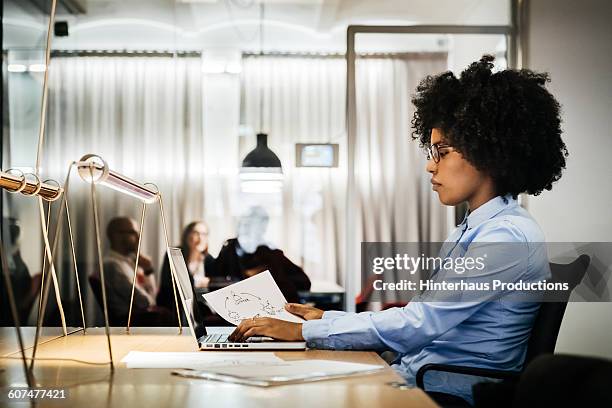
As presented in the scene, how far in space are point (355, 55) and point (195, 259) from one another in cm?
149

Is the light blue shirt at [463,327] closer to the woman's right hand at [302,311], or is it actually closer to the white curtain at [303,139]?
the woman's right hand at [302,311]

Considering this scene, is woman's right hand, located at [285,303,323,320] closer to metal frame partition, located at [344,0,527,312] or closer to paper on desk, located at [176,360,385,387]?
paper on desk, located at [176,360,385,387]

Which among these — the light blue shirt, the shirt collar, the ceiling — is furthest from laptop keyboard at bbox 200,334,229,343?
the ceiling

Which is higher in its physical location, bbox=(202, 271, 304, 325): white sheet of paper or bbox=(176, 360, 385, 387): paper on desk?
bbox=(202, 271, 304, 325): white sheet of paper

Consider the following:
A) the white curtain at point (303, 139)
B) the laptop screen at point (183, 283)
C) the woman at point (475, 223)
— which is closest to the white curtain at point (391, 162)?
the white curtain at point (303, 139)

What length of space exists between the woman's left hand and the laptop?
2cm

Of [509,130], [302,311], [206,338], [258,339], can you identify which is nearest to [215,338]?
[206,338]

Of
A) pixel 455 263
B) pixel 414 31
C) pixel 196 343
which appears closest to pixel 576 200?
pixel 414 31

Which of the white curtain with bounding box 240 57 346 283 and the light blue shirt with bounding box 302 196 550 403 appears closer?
the light blue shirt with bounding box 302 196 550 403

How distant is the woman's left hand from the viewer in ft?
6.79

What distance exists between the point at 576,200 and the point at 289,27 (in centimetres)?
191

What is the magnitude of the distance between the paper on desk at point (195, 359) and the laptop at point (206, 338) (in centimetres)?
5

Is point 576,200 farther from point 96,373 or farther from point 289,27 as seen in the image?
point 96,373

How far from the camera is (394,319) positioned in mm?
2035
